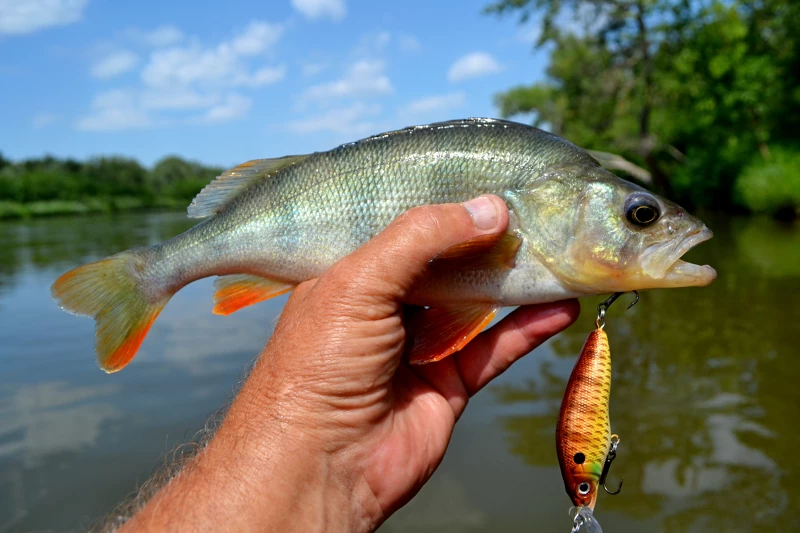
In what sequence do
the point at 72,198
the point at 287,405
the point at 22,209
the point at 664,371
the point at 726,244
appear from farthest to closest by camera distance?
the point at 72,198 → the point at 22,209 → the point at 726,244 → the point at 664,371 → the point at 287,405

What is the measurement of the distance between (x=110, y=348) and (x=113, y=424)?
367cm

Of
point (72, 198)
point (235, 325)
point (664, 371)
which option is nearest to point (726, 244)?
point (664, 371)

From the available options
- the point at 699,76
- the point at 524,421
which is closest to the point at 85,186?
the point at 699,76

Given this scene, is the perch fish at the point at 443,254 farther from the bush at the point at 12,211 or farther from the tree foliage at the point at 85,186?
the bush at the point at 12,211

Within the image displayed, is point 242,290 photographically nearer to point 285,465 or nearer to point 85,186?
point 285,465

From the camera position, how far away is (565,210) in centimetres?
269

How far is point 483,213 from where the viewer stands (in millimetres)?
2580

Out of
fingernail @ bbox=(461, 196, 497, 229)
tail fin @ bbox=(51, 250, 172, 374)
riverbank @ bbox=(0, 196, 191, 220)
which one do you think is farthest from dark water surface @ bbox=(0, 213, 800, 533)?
riverbank @ bbox=(0, 196, 191, 220)

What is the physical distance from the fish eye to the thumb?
66 cm

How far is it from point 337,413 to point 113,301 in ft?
4.94

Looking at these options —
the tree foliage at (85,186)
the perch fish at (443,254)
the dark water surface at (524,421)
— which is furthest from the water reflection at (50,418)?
the tree foliage at (85,186)

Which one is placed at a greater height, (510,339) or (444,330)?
(444,330)

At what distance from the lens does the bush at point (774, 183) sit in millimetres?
21219

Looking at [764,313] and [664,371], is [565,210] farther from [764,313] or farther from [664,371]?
[764,313]
